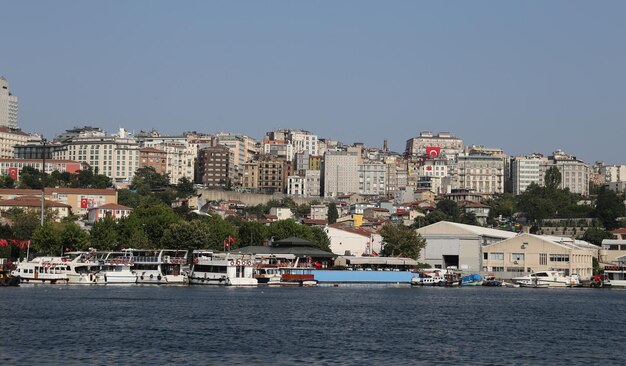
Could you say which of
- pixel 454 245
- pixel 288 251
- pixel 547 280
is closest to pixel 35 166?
pixel 288 251

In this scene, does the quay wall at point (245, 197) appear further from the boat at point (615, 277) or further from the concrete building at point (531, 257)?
the boat at point (615, 277)

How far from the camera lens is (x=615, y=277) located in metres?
101

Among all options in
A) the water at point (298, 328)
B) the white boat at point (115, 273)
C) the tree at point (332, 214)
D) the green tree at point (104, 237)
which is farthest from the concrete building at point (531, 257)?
the tree at point (332, 214)

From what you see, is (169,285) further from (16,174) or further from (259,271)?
(16,174)

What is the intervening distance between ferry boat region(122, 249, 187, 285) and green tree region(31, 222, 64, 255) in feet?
24.1

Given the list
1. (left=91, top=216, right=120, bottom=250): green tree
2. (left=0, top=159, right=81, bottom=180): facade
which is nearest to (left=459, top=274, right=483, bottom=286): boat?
(left=91, top=216, right=120, bottom=250): green tree

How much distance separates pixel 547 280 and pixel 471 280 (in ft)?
22.6

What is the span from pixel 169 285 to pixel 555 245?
37.2m

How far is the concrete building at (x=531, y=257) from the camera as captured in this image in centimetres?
10269

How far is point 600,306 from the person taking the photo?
228 ft

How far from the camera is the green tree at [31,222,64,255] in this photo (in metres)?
95.1

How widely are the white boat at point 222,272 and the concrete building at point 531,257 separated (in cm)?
2640

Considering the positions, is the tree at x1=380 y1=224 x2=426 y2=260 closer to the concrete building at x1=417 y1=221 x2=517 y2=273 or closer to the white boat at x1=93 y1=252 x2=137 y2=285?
the concrete building at x1=417 y1=221 x2=517 y2=273

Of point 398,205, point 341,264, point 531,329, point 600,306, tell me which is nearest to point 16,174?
point 398,205
